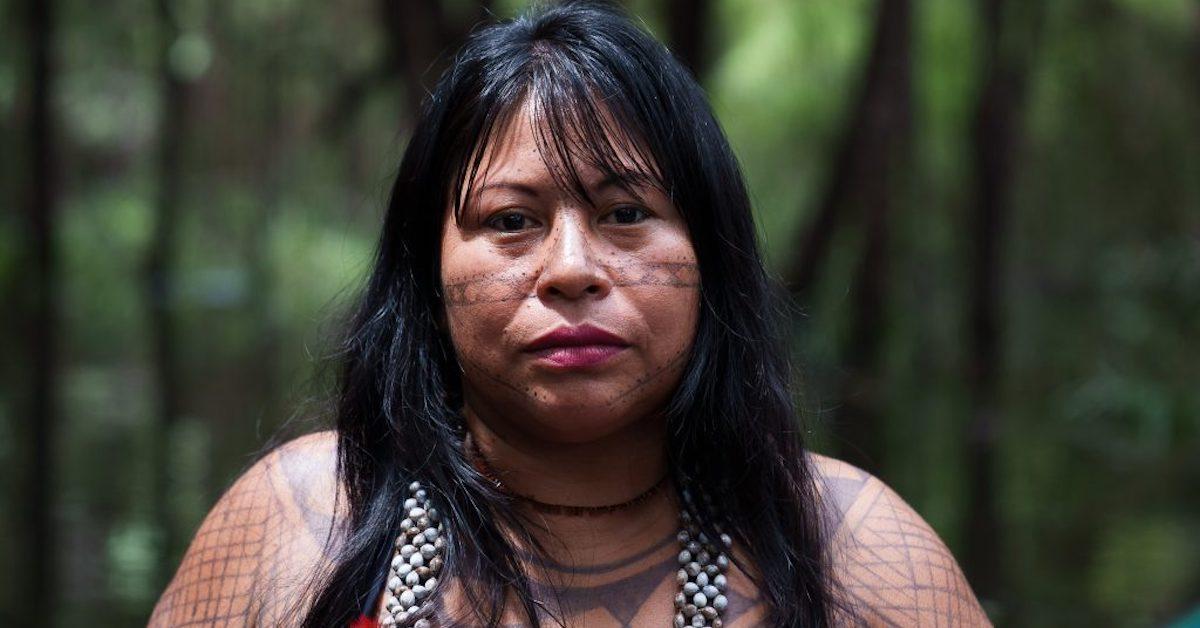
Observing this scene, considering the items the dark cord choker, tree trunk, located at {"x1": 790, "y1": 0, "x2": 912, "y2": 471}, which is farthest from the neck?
tree trunk, located at {"x1": 790, "y1": 0, "x2": 912, "y2": 471}

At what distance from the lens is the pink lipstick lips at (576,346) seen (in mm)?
2010

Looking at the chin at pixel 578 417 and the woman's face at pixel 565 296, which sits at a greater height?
the woman's face at pixel 565 296

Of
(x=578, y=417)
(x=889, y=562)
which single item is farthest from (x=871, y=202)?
(x=578, y=417)

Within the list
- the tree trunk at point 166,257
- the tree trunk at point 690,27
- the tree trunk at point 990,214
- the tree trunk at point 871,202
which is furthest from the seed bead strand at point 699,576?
the tree trunk at point 166,257

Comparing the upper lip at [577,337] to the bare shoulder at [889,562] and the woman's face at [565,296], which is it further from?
the bare shoulder at [889,562]

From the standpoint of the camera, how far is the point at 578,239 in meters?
2.04

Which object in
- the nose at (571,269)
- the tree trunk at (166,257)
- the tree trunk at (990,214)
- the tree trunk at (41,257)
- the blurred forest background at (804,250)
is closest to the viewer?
the nose at (571,269)

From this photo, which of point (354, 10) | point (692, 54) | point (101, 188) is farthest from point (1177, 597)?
point (101, 188)

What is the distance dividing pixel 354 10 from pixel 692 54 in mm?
5081

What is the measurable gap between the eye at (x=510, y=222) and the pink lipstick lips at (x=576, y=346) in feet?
0.52

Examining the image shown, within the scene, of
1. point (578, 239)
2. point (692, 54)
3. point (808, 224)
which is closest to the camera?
point (578, 239)

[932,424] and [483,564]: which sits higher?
[483,564]

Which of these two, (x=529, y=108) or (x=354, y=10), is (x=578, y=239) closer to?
(x=529, y=108)

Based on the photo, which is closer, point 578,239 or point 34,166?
point 578,239
